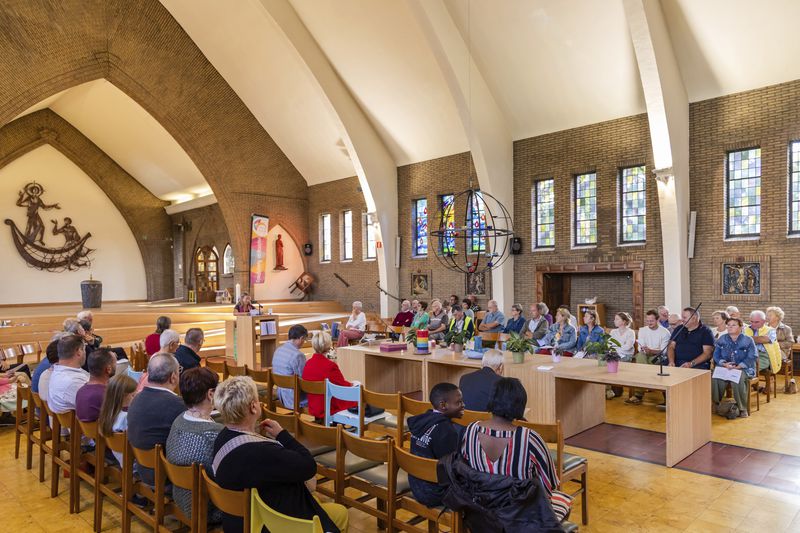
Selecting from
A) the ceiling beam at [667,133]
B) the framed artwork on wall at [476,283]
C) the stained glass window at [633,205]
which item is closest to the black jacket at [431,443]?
the ceiling beam at [667,133]

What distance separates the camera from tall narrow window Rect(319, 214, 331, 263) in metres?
17.2

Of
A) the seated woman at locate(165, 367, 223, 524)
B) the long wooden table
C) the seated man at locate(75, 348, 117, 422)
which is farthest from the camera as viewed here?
the long wooden table

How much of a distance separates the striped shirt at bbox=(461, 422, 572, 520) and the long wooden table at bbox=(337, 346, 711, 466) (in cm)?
252

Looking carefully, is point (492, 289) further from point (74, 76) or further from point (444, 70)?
point (74, 76)

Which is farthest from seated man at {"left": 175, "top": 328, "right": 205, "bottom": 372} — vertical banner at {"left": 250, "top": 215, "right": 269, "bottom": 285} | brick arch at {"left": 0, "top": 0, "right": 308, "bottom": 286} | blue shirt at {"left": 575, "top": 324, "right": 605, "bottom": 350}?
vertical banner at {"left": 250, "top": 215, "right": 269, "bottom": 285}

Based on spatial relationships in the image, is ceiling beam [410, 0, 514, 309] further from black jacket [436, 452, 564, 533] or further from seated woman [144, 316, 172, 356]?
black jacket [436, 452, 564, 533]

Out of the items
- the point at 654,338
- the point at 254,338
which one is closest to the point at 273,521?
the point at 654,338

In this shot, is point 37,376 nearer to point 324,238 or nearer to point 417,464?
point 417,464

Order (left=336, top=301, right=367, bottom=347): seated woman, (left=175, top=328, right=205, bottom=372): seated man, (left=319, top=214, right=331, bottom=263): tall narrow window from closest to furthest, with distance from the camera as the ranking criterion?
(left=175, top=328, right=205, bottom=372): seated man, (left=336, top=301, right=367, bottom=347): seated woman, (left=319, top=214, right=331, bottom=263): tall narrow window

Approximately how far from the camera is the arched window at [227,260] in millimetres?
18422

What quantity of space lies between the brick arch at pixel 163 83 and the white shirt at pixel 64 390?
401 inches

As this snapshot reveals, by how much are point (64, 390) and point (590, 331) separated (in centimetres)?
→ 591

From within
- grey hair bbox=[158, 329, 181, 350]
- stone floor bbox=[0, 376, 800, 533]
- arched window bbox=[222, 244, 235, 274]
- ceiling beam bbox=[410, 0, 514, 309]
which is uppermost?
ceiling beam bbox=[410, 0, 514, 309]

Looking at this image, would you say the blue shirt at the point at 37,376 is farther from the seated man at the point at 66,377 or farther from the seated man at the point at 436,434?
the seated man at the point at 436,434
